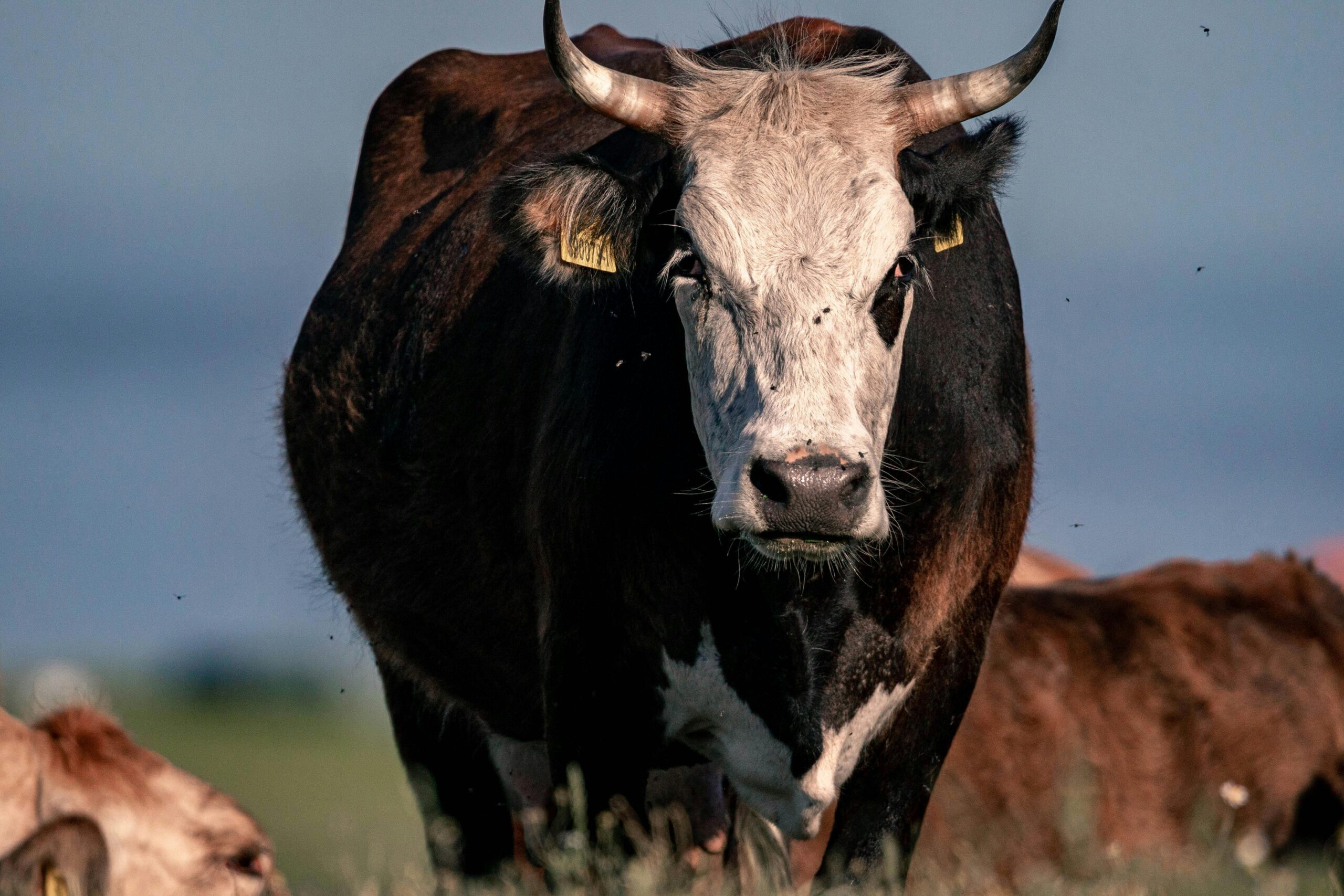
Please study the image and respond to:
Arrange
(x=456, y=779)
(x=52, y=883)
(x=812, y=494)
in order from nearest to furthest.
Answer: (x=52, y=883), (x=812, y=494), (x=456, y=779)

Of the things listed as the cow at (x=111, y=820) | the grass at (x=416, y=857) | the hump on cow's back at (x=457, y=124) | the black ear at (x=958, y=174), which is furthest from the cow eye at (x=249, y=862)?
the hump on cow's back at (x=457, y=124)

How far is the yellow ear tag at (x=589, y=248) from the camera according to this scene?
468 cm

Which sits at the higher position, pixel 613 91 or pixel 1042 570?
pixel 613 91

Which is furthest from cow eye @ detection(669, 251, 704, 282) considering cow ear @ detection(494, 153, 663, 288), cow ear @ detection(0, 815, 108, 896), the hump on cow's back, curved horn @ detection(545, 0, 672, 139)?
cow ear @ detection(0, 815, 108, 896)

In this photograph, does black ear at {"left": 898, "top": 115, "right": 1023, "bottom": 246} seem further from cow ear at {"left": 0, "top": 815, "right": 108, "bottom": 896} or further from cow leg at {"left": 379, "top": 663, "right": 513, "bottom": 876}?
cow leg at {"left": 379, "top": 663, "right": 513, "bottom": 876}

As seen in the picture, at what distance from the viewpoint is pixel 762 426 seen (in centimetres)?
401

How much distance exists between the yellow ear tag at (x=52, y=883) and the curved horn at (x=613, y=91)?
2.33 m

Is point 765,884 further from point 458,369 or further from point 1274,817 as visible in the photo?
point 1274,817

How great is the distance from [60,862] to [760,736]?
2206mm

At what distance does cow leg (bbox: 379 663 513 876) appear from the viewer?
6.71 meters

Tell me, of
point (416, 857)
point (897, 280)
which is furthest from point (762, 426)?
point (416, 857)

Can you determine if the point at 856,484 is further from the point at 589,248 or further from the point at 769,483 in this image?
the point at 589,248

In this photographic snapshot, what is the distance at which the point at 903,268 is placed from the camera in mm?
4477

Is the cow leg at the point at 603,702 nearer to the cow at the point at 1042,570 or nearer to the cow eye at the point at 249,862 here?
the cow eye at the point at 249,862
